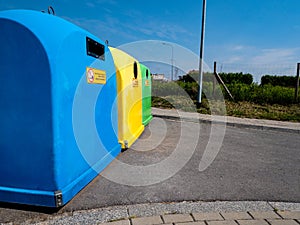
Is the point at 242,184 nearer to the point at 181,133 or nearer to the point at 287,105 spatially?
the point at 181,133

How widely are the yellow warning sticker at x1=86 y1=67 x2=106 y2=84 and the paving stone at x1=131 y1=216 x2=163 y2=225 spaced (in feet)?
4.87

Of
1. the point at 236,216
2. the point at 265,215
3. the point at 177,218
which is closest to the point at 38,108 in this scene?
the point at 177,218

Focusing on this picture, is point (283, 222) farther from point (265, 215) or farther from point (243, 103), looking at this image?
point (243, 103)

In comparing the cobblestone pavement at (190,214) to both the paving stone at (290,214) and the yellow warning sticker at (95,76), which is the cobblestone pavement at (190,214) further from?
the yellow warning sticker at (95,76)

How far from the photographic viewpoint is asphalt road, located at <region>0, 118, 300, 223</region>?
2.19 m

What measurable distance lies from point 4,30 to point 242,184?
295 centimetres

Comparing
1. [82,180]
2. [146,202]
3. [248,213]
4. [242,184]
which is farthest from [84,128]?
[242,184]

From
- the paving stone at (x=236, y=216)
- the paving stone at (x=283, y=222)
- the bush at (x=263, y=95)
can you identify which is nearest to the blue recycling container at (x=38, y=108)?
the paving stone at (x=236, y=216)

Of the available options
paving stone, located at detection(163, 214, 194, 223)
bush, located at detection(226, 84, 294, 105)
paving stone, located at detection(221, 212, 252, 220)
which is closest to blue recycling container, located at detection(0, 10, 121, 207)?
paving stone, located at detection(163, 214, 194, 223)

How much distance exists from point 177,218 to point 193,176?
0.99 meters

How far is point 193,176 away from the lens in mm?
2793

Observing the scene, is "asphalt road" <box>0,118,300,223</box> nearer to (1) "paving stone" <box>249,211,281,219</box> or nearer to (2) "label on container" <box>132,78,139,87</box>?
(1) "paving stone" <box>249,211,281,219</box>

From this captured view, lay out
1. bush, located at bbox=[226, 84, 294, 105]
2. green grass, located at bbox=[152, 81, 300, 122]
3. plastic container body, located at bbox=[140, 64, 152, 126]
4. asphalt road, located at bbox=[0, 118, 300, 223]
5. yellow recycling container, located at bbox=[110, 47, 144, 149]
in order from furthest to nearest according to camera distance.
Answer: bush, located at bbox=[226, 84, 294, 105] < green grass, located at bbox=[152, 81, 300, 122] < plastic container body, located at bbox=[140, 64, 152, 126] < yellow recycling container, located at bbox=[110, 47, 144, 149] < asphalt road, located at bbox=[0, 118, 300, 223]

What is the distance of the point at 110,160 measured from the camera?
2.99 metres
